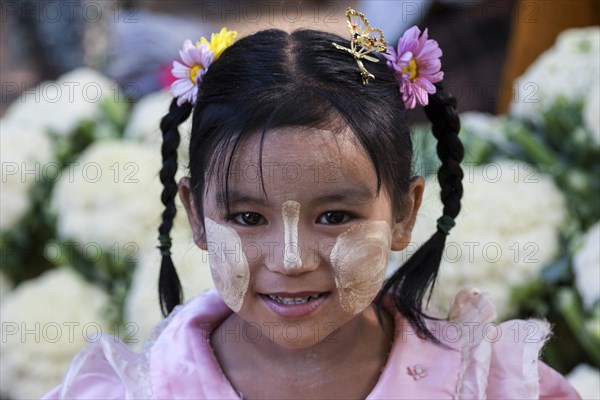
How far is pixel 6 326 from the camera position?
2.01m

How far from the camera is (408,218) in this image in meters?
1.26

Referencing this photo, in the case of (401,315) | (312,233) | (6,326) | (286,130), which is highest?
(286,130)

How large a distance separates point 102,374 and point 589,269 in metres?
1.00

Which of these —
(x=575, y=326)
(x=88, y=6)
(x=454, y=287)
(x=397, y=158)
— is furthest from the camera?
(x=88, y=6)

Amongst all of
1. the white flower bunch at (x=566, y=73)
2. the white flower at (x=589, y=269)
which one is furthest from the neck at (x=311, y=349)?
the white flower bunch at (x=566, y=73)

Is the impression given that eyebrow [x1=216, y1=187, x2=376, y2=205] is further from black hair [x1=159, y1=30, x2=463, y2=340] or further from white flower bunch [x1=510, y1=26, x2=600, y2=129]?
white flower bunch [x1=510, y1=26, x2=600, y2=129]

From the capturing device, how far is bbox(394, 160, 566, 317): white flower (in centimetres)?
184

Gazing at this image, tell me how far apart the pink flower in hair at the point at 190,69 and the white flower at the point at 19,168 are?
1101 millimetres

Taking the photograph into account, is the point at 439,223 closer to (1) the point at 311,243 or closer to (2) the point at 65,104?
(1) the point at 311,243

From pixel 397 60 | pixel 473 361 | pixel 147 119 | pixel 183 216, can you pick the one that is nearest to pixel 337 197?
pixel 397 60

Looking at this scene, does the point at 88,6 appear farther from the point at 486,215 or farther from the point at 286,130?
the point at 286,130

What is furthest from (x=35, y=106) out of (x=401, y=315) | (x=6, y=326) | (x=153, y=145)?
(x=401, y=315)

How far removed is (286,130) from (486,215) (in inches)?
38.2

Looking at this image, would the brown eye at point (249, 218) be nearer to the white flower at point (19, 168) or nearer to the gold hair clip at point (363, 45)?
the gold hair clip at point (363, 45)
